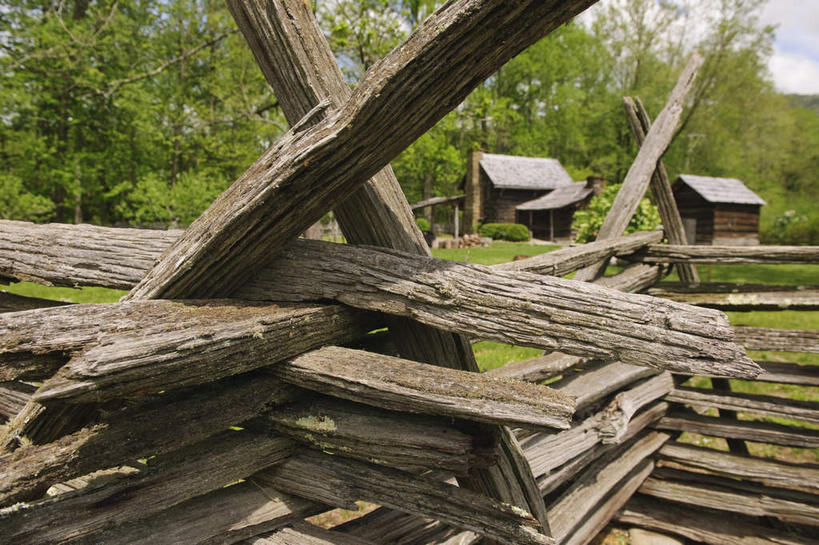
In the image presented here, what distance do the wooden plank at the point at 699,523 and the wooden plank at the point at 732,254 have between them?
Answer: 2.02m

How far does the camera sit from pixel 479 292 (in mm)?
1371

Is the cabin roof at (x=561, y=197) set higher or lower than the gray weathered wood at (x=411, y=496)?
higher

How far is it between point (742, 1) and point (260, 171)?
31790mm

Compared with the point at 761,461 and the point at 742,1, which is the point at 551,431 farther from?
the point at 742,1

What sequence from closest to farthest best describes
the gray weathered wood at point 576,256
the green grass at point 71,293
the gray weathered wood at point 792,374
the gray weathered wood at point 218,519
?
the gray weathered wood at point 218,519 < the gray weathered wood at point 576,256 < the gray weathered wood at point 792,374 < the green grass at point 71,293

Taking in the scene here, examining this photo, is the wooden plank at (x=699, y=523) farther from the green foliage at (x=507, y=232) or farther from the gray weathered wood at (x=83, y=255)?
the green foliage at (x=507, y=232)

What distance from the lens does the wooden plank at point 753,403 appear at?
318 cm

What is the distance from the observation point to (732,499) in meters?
3.23

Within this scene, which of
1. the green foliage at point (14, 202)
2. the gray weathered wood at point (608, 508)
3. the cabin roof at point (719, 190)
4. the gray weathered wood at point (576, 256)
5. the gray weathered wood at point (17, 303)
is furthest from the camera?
the cabin roof at point (719, 190)

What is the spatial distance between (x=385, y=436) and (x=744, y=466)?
130 inches

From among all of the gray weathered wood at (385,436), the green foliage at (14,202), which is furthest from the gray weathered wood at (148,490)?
the green foliage at (14,202)

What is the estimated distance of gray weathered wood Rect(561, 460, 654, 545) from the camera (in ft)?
9.44

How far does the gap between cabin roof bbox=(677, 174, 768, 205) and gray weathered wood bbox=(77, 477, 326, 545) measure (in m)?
24.6

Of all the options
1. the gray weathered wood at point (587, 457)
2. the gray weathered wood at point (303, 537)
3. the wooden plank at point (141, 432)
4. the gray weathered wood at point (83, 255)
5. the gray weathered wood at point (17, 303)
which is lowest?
the gray weathered wood at point (587, 457)
